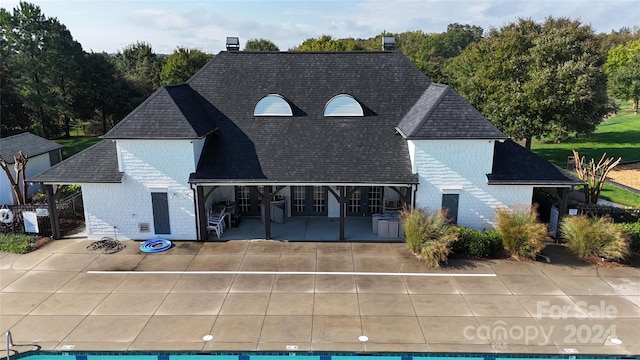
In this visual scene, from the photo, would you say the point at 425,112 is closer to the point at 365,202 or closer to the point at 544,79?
the point at 365,202

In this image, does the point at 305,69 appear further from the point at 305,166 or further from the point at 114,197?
the point at 114,197

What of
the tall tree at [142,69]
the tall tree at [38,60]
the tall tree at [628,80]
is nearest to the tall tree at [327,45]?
the tall tree at [142,69]

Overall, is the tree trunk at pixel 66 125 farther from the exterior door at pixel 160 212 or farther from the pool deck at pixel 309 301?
the exterior door at pixel 160 212

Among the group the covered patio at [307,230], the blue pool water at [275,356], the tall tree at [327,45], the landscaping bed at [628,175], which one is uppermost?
the tall tree at [327,45]

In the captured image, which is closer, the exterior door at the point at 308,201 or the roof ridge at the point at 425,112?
the roof ridge at the point at 425,112

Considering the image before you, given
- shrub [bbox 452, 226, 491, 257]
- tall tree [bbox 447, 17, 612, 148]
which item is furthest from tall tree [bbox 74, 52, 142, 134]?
shrub [bbox 452, 226, 491, 257]

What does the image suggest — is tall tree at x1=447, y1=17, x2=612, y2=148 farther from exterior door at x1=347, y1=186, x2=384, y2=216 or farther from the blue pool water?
the blue pool water
